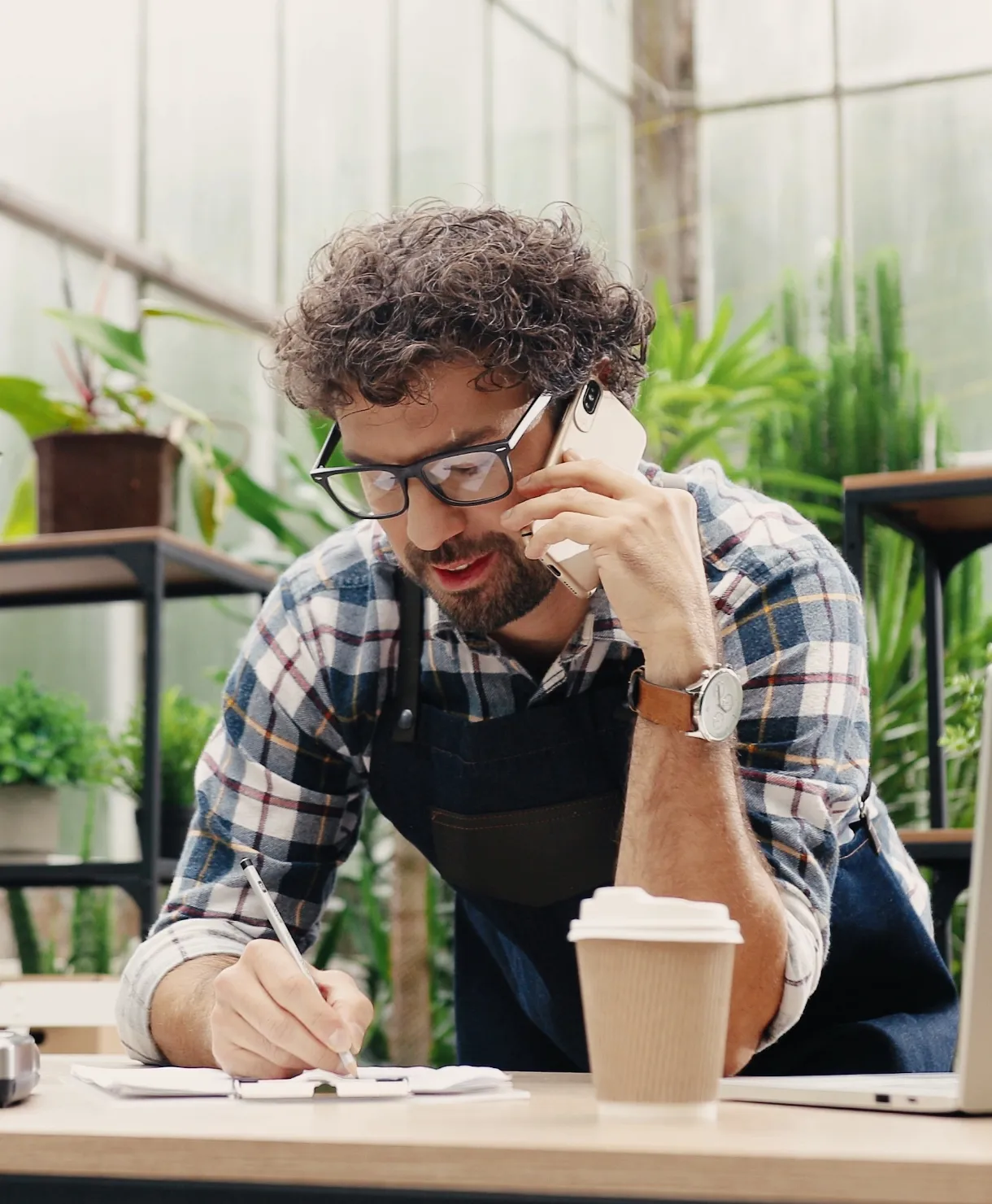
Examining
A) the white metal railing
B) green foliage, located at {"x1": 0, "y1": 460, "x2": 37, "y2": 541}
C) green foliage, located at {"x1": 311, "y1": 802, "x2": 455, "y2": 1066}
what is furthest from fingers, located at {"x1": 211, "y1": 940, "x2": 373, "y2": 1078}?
green foliage, located at {"x1": 311, "y1": 802, "x2": 455, "y2": 1066}

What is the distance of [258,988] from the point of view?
1.02 metres

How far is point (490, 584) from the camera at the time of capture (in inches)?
57.6

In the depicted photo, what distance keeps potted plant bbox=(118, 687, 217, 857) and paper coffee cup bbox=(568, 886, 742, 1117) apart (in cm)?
191

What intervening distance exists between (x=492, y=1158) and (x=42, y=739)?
1.99m

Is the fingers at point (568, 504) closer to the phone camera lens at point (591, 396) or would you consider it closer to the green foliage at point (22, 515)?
the phone camera lens at point (591, 396)

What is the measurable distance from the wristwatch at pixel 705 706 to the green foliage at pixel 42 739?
1.46 meters

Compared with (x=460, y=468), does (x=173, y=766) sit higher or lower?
lower

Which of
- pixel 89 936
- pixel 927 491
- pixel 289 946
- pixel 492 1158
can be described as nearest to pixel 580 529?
pixel 289 946

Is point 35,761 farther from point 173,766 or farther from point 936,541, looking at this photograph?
point 936,541

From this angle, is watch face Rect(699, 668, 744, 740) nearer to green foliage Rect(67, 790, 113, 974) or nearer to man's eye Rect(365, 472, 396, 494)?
man's eye Rect(365, 472, 396, 494)

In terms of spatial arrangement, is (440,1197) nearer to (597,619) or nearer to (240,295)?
(597,619)

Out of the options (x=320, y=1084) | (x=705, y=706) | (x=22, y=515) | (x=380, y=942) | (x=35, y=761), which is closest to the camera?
(x=320, y=1084)

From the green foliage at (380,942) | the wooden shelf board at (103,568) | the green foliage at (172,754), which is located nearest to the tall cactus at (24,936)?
the green foliage at (172,754)

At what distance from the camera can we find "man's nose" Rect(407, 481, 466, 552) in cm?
141
